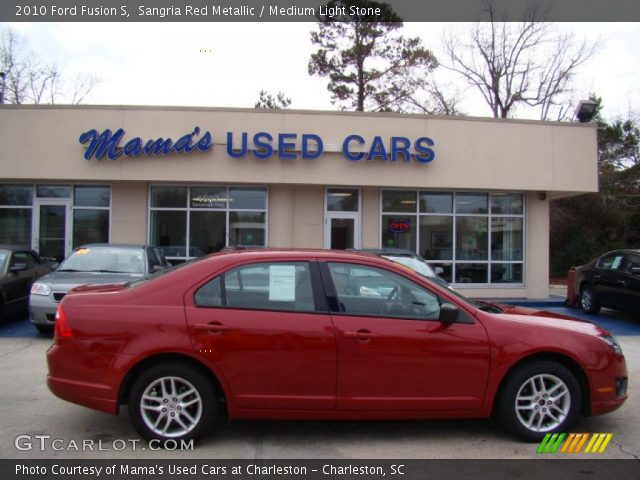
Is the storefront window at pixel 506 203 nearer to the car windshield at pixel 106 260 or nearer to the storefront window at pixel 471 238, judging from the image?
the storefront window at pixel 471 238

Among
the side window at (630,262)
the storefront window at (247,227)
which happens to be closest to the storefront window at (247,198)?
the storefront window at (247,227)

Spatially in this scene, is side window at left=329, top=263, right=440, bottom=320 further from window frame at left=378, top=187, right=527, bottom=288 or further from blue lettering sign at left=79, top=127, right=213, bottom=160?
window frame at left=378, top=187, right=527, bottom=288

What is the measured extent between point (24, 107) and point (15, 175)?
170 centimetres

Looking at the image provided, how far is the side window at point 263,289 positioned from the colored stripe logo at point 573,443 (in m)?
2.18

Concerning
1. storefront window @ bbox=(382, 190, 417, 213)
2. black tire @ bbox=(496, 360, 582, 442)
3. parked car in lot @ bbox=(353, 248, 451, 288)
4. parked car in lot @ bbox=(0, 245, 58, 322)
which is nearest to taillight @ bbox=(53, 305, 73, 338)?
black tire @ bbox=(496, 360, 582, 442)

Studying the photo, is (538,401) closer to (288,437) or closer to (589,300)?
(288,437)

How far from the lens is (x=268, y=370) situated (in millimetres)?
4184

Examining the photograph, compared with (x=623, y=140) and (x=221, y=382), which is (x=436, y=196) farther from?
(x=623, y=140)

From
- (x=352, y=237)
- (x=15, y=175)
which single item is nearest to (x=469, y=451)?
(x=352, y=237)

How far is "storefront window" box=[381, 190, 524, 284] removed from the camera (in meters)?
14.8

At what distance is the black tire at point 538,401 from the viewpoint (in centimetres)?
437

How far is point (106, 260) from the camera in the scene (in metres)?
9.58

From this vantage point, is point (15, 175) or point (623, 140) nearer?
point (15, 175)

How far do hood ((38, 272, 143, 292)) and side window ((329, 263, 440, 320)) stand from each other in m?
5.43
